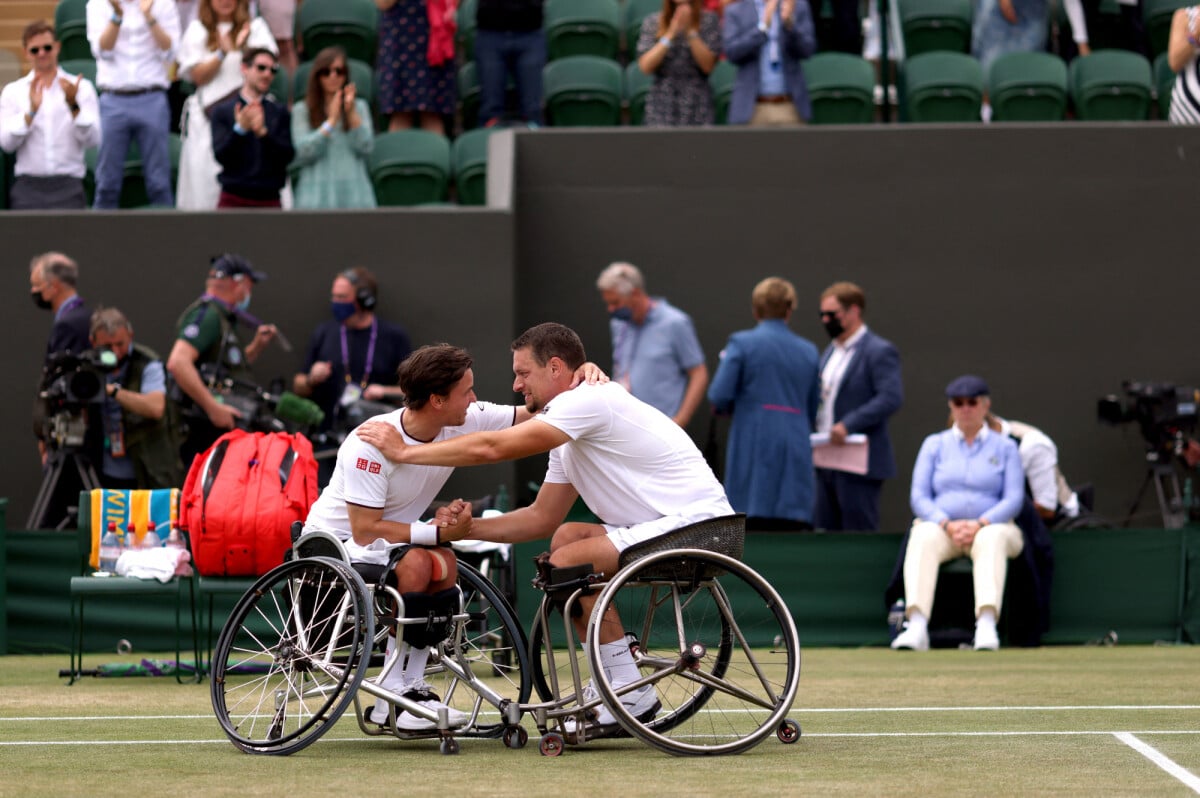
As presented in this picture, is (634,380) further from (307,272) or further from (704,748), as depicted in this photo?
(704,748)

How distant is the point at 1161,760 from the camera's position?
5258mm

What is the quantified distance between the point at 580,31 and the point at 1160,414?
194 inches

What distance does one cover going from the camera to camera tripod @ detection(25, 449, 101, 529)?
10.2 meters

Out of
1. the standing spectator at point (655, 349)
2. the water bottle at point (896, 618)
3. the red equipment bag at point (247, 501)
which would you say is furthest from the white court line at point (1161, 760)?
the standing spectator at point (655, 349)

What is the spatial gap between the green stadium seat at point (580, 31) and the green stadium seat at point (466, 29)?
527 mm

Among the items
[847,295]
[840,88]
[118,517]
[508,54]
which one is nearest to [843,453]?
[847,295]

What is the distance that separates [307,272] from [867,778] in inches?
286

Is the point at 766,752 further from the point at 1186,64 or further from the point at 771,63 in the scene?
the point at 1186,64

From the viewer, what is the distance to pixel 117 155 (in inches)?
462

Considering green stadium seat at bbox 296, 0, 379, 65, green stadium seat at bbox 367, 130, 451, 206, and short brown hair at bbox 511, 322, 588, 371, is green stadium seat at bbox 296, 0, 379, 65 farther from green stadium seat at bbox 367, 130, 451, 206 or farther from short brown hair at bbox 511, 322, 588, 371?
short brown hair at bbox 511, 322, 588, 371

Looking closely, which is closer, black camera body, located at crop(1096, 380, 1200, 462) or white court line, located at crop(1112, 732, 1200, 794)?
white court line, located at crop(1112, 732, 1200, 794)

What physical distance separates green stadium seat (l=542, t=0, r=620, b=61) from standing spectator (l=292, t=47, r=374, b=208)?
2104 mm

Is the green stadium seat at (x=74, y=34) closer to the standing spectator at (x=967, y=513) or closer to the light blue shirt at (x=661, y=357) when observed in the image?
the light blue shirt at (x=661, y=357)

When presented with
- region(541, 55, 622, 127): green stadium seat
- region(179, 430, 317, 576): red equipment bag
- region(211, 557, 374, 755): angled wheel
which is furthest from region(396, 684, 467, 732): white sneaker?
region(541, 55, 622, 127): green stadium seat
